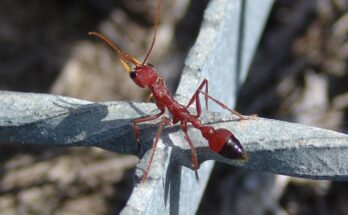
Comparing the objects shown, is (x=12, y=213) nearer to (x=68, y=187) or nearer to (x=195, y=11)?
(x=68, y=187)

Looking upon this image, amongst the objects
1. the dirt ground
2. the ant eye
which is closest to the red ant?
the ant eye

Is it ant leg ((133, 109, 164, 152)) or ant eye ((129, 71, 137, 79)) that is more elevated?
ant eye ((129, 71, 137, 79))

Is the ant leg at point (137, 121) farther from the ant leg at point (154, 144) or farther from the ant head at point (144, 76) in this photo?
the ant head at point (144, 76)

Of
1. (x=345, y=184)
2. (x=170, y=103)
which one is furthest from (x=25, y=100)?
(x=345, y=184)

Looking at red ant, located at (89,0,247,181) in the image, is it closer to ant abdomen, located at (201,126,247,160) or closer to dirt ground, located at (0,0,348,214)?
ant abdomen, located at (201,126,247,160)

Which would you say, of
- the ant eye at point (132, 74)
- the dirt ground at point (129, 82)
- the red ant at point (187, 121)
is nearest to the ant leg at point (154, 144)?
the red ant at point (187, 121)

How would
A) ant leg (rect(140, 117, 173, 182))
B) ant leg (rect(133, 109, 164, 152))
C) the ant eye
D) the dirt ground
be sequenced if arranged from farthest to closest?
the dirt ground
the ant eye
ant leg (rect(133, 109, 164, 152))
ant leg (rect(140, 117, 173, 182))
